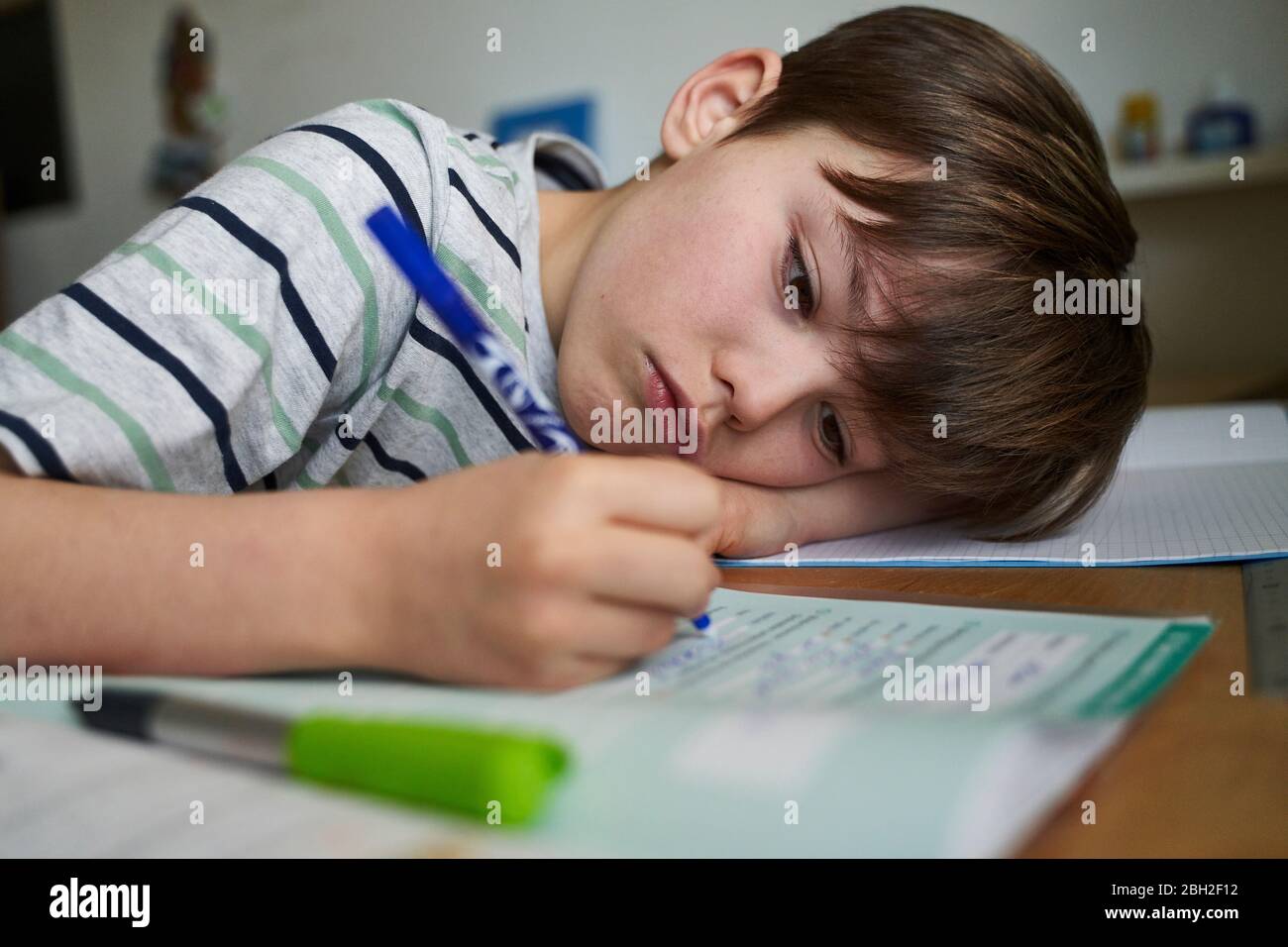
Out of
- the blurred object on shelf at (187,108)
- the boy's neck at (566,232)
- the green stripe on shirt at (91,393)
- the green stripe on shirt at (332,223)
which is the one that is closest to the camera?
the green stripe on shirt at (91,393)

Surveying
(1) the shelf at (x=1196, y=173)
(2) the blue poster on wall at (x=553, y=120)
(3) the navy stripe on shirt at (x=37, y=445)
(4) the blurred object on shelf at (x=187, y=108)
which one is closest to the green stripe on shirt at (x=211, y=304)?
(3) the navy stripe on shirt at (x=37, y=445)

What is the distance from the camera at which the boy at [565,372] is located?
37cm

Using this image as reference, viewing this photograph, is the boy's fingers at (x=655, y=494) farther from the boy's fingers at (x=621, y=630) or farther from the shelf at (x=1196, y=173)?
the shelf at (x=1196, y=173)

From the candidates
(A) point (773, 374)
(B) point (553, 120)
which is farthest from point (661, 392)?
(B) point (553, 120)

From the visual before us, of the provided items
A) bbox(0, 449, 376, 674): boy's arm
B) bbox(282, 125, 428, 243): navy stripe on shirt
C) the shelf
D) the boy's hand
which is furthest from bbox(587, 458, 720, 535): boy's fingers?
the shelf

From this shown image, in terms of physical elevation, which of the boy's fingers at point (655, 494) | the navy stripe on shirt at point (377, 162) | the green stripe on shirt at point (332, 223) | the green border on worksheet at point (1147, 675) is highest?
the navy stripe on shirt at point (377, 162)

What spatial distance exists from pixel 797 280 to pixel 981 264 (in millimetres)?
122

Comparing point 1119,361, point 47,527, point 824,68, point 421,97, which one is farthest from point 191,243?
point 421,97

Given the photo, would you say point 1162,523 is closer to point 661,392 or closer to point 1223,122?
point 661,392

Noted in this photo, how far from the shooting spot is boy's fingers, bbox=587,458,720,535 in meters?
0.36

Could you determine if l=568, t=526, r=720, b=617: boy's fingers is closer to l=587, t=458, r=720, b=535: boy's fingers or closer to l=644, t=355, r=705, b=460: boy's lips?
l=587, t=458, r=720, b=535: boy's fingers

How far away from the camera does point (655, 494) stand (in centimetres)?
36

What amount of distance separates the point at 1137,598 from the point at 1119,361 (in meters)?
0.29

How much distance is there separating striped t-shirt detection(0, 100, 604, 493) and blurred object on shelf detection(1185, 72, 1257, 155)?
1.35 meters
